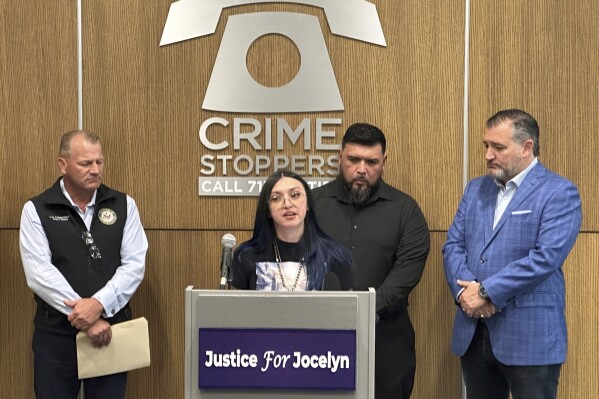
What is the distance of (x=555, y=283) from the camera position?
341 centimetres

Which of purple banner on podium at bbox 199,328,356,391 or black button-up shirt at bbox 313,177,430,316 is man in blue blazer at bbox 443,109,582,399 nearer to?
black button-up shirt at bbox 313,177,430,316

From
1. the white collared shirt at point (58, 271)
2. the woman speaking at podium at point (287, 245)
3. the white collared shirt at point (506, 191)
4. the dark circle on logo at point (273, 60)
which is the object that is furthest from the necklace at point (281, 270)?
the dark circle on logo at point (273, 60)

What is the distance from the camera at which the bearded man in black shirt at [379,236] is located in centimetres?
370

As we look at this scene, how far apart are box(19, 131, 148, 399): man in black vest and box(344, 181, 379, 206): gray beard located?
1.11 m

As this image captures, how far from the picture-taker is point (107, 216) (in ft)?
12.8

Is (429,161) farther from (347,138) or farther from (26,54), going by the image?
(26,54)

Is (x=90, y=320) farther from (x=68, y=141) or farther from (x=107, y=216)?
(x=68, y=141)

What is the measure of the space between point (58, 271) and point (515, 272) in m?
2.13

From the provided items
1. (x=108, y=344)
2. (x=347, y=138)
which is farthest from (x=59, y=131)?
(x=347, y=138)

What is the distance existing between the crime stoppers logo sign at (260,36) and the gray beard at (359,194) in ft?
2.03

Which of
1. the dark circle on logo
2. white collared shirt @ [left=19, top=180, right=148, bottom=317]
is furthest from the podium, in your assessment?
the dark circle on logo

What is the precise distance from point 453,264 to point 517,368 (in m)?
0.53

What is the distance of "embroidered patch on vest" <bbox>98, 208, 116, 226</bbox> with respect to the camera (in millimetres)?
3883

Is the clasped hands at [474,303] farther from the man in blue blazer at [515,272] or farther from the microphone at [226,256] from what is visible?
the microphone at [226,256]
